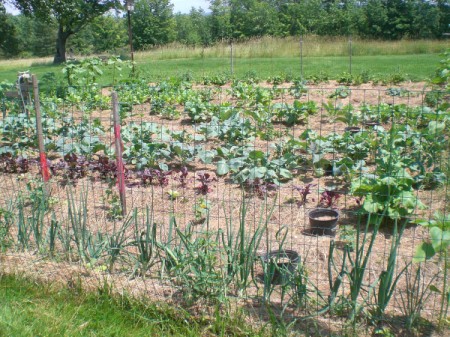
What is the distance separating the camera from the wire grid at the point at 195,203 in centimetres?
394

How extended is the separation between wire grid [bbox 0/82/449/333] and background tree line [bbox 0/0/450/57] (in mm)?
13023

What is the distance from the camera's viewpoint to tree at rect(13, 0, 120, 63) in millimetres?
18952

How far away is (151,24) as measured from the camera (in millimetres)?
60312

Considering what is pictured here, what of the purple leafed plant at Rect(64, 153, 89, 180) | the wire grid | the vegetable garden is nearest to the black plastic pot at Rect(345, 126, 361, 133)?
the vegetable garden

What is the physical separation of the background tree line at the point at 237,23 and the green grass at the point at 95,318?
1641 centimetres

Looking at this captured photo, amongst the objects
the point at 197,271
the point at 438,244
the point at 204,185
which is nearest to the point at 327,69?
the point at 204,185

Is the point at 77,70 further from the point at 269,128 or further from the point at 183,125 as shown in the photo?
the point at 269,128

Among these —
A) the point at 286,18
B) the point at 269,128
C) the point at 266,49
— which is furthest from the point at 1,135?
the point at 286,18

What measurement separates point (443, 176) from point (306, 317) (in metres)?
2.87

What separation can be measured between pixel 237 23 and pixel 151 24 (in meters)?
11.2

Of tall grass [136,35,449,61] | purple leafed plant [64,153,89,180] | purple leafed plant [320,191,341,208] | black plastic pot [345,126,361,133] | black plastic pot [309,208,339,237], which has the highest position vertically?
tall grass [136,35,449,61]

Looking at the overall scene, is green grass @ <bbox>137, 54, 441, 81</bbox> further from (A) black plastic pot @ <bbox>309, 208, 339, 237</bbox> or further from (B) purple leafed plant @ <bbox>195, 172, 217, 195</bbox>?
(A) black plastic pot @ <bbox>309, 208, 339, 237</bbox>

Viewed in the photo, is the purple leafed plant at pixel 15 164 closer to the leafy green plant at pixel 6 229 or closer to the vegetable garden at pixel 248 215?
the vegetable garden at pixel 248 215

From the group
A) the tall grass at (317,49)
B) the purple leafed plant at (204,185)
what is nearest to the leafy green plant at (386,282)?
the purple leafed plant at (204,185)
